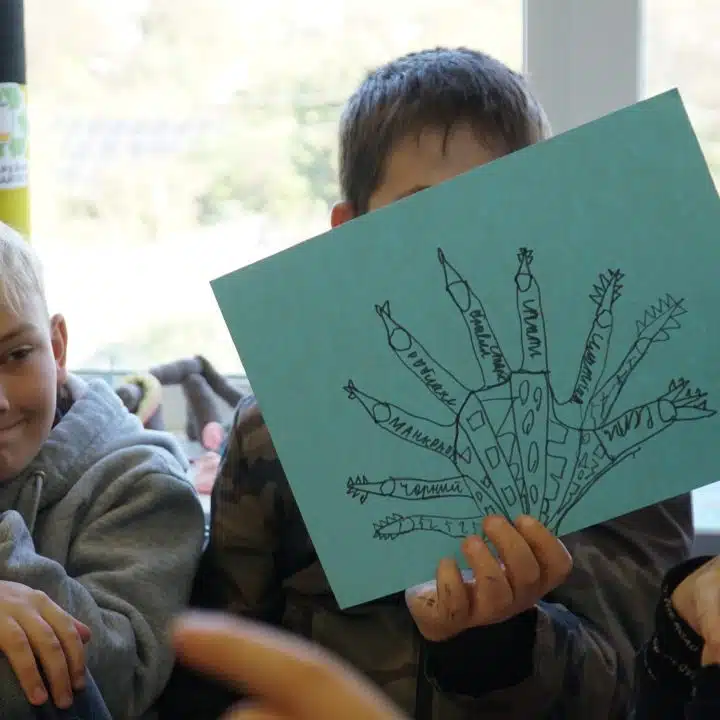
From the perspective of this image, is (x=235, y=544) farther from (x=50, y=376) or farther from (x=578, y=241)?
(x=578, y=241)

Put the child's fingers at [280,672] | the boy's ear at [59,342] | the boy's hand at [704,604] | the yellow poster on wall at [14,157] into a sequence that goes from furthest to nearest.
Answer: the yellow poster on wall at [14,157] < the boy's ear at [59,342] < the boy's hand at [704,604] < the child's fingers at [280,672]

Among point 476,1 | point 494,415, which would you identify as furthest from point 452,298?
point 476,1

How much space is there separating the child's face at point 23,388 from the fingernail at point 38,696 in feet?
0.75

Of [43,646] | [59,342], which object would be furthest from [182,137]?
[43,646]

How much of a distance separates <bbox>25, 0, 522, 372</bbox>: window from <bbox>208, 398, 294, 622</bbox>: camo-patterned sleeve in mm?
451

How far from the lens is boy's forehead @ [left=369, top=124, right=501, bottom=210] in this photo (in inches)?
37.0

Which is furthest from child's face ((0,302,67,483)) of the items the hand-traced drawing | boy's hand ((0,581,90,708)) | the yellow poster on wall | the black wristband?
the black wristband

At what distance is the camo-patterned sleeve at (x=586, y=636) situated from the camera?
844 mm

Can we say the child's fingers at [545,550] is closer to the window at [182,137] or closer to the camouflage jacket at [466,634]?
the camouflage jacket at [466,634]

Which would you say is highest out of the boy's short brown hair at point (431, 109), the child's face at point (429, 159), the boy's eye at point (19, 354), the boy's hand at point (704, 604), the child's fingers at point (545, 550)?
the boy's short brown hair at point (431, 109)

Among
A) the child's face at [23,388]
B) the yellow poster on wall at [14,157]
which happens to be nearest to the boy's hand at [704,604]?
the child's face at [23,388]

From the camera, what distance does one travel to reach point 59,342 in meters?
1.11

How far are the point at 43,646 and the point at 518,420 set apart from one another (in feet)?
1.38

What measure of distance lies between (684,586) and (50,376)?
1.96 ft
